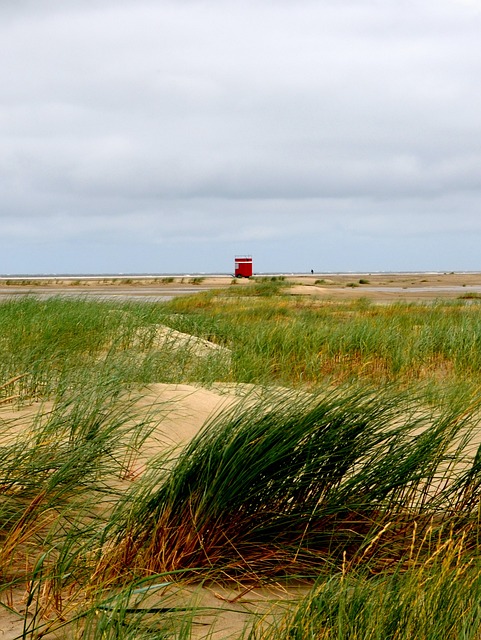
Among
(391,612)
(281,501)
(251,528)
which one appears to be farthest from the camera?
(281,501)

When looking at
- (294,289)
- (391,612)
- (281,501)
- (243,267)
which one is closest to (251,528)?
(281,501)

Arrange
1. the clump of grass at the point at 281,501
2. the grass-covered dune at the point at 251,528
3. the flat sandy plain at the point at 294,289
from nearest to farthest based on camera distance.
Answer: the grass-covered dune at the point at 251,528 → the clump of grass at the point at 281,501 → the flat sandy plain at the point at 294,289

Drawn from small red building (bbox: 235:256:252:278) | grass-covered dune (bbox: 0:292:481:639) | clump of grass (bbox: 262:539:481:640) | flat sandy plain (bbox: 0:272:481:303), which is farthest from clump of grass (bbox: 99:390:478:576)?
small red building (bbox: 235:256:252:278)

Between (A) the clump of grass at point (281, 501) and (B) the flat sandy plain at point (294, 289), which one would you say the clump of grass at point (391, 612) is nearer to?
(A) the clump of grass at point (281, 501)

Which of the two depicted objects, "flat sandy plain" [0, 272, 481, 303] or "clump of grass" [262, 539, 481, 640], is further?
"flat sandy plain" [0, 272, 481, 303]

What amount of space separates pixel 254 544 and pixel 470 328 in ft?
24.6

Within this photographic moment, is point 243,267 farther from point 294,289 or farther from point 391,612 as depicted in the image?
point 391,612

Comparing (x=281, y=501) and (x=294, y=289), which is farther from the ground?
(x=294, y=289)

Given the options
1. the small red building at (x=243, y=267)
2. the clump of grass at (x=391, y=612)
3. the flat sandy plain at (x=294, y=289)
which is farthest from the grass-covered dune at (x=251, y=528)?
the small red building at (x=243, y=267)

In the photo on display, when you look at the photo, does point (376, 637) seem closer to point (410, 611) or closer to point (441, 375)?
point (410, 611)

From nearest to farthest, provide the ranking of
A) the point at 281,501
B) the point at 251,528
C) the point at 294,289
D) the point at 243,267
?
the point at 251,528
the point at 281,501
the point at 294,289
the point at 243,267

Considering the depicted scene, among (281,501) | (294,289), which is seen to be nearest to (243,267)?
(294,289)

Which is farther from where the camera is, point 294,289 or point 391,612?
point 294,289

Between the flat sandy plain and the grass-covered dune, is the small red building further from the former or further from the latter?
the grass-covered dune
